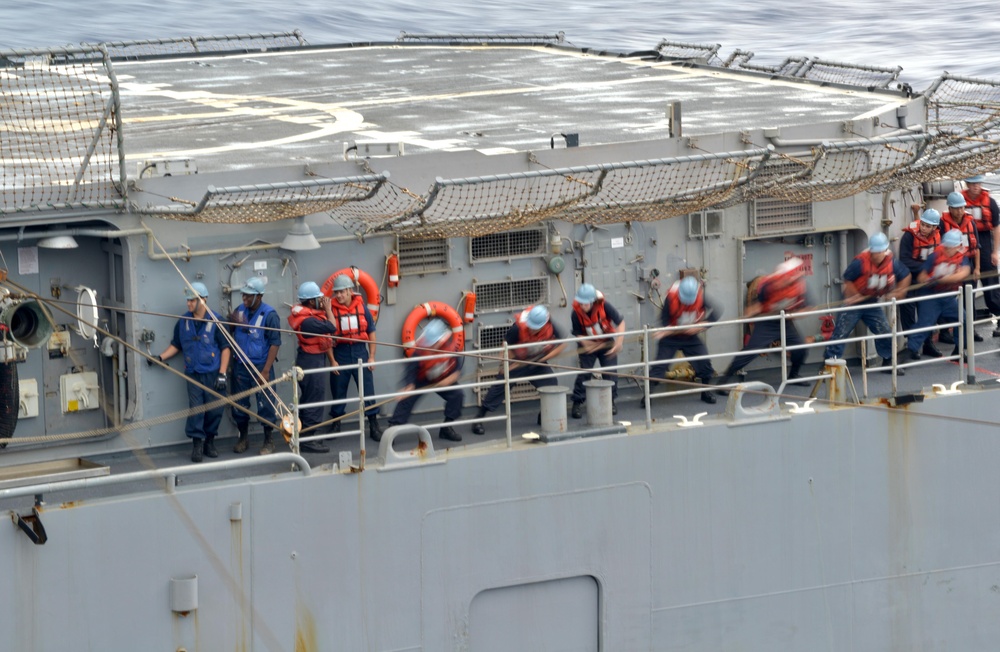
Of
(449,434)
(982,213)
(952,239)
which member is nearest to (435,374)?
(449,434)

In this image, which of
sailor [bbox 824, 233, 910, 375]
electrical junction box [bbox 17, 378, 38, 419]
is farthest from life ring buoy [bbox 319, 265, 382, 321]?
sailor [bbox 824, 233, 910, 375]

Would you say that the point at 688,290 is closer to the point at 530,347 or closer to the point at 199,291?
the point at 530,347

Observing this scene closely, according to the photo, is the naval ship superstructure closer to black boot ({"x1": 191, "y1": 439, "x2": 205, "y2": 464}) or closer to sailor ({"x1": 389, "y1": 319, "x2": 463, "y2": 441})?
black boot ({"x1": 191, "y1": 439, "x2": 205, "y2": 464})

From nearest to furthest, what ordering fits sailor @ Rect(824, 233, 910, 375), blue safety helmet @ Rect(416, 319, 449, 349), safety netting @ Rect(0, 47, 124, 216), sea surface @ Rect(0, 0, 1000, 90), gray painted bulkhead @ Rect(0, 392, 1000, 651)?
gray painted bulkhead @ Rect(0, 392, 1000, 651), safety netting @ Rect(0, 47, 124, 216), blue safety helmet @ Rect(416, 319, 449, 349), sailor @ Rect(824, 233, 910, 375), sea surface @ Rect(0, 0, 1000, 90)

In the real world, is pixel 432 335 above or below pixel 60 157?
below

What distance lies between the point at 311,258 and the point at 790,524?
4.68m

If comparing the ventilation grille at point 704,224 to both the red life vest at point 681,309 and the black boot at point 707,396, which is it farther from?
the black boot at point 707,396

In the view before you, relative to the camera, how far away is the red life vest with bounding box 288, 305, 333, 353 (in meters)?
11.5

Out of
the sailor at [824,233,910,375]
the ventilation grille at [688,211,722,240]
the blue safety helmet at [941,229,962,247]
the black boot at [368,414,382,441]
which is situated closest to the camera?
the black boot at [368,414,382,441]

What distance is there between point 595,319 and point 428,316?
1.46 metres

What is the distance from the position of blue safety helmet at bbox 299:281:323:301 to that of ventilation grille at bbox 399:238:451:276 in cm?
108

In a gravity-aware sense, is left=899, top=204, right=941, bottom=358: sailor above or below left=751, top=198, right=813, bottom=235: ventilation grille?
below

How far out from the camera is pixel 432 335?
38.8ft

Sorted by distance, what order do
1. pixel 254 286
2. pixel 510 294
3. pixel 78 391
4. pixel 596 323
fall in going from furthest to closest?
pixel 510 294
pixel 596 323
pixel 78 391
pixel 254 286
